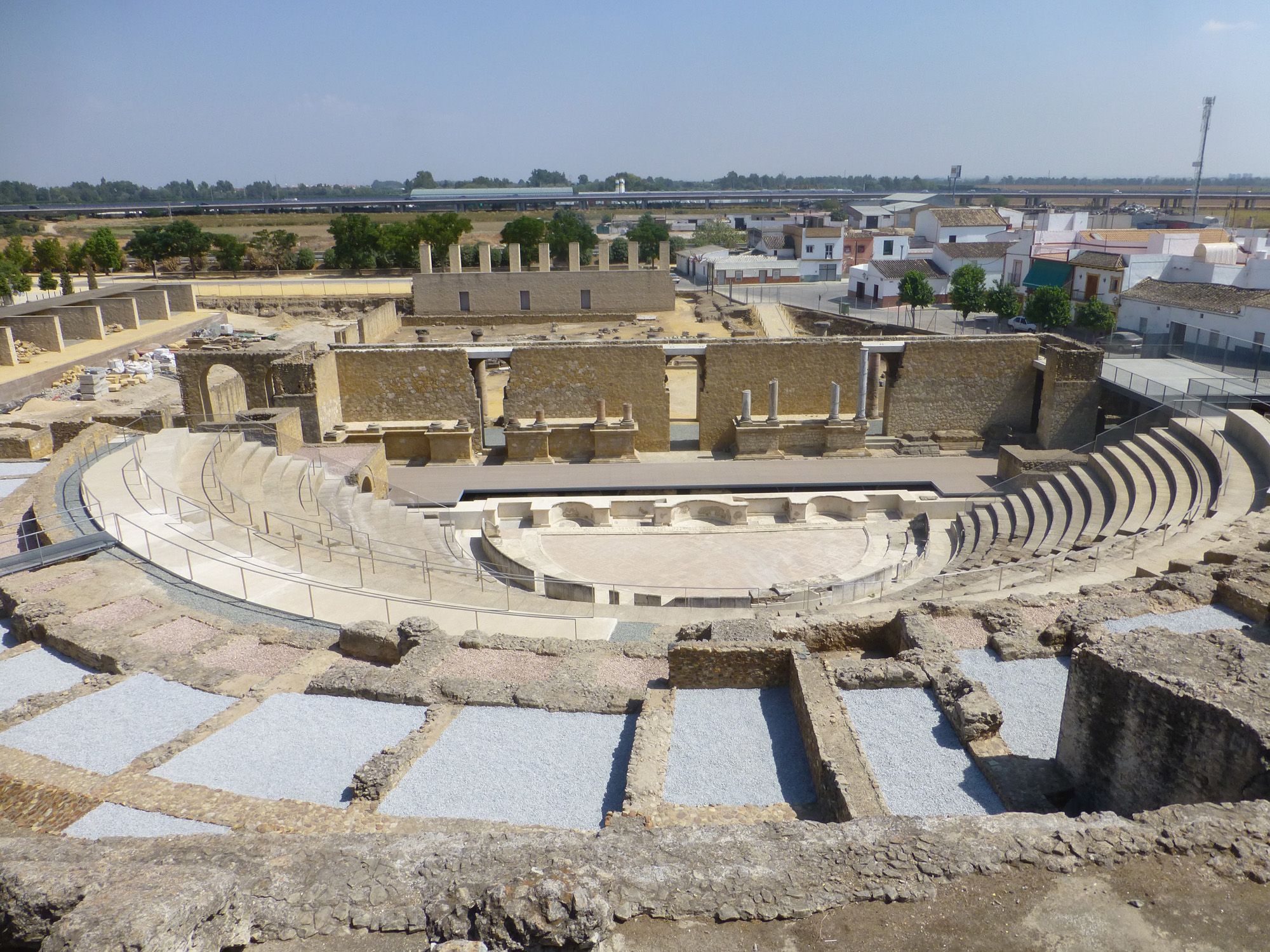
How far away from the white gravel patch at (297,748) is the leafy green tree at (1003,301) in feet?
130

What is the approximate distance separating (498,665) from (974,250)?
172 feet

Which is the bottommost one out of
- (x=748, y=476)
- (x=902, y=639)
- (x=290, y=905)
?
(x=748, y=476)

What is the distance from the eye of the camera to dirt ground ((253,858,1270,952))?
4.55m

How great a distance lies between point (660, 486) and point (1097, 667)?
15027mm

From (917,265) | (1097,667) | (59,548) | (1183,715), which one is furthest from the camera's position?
(917,265)

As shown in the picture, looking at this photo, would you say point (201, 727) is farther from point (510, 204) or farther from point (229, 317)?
point (510, 204)

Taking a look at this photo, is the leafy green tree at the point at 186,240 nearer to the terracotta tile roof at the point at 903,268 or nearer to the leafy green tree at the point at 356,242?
the leafy green tree at the point at 356,242

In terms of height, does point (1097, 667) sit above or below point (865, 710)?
above

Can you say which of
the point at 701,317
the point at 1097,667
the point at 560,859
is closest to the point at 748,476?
the point at 1097,667

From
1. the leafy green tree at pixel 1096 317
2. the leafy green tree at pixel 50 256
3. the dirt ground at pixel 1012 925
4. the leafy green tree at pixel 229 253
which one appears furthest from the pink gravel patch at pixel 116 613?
the leafy green tree at pixel 50 256

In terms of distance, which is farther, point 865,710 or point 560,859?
point 865,710

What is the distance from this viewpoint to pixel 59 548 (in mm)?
12719

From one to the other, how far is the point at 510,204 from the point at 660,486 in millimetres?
151719

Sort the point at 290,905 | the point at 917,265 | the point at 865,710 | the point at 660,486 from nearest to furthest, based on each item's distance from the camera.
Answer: the point at 290,905 < the point at 865,710 < the point at 660,486 < the point at 917,265
